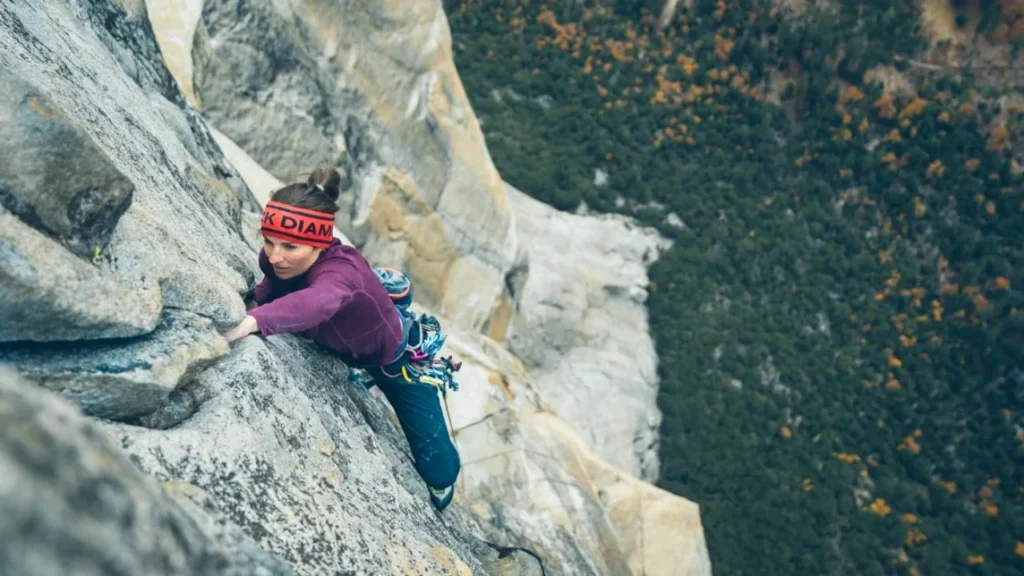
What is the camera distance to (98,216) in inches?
109

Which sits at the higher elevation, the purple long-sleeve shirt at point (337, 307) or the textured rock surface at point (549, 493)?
the purple long-sleeve shirt at point (337, 307)

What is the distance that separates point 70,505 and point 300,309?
7.54 ft

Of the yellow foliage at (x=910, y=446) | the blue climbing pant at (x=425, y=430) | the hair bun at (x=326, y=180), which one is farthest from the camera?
the yellow foliage at (x=910, y=446)

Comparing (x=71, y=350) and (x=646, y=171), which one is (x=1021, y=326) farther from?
(x=71, y=350)

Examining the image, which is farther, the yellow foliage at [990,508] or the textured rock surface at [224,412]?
the yellow foliage at [990,508]

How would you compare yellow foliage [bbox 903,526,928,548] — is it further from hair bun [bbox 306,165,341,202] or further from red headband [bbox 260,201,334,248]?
red headband [bbox 260,201,334,248]

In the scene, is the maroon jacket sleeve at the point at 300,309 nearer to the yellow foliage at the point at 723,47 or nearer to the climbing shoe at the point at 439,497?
the climbing shoe at the point at 439,497

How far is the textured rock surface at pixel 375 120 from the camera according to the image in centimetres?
1058

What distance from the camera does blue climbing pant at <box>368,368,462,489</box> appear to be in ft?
16.4

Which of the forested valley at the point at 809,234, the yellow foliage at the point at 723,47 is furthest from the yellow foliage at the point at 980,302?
the yellow foliage at the point at 723,47

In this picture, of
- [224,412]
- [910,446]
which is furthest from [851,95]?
[224,412]

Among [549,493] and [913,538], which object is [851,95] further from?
[549,493]

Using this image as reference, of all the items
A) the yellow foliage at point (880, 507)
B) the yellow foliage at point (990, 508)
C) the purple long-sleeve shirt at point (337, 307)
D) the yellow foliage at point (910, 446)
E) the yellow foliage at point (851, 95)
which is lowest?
the yellow foliage at point (880, 507)

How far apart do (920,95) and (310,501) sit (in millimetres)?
47173
